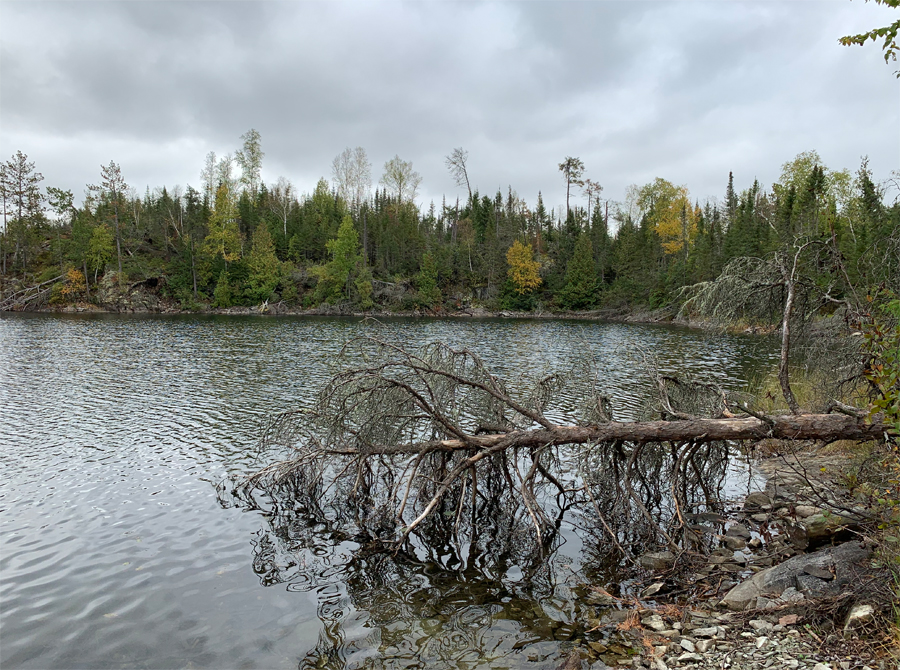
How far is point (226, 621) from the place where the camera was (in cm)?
622

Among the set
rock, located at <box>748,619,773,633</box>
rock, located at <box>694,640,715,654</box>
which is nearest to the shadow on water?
rock, located at <box>694,640,715,654</box>

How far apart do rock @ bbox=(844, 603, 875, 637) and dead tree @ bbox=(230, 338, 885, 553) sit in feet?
8.04

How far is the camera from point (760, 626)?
5.08 metres

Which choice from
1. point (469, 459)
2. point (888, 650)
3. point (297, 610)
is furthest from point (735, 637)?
point (297, 610)

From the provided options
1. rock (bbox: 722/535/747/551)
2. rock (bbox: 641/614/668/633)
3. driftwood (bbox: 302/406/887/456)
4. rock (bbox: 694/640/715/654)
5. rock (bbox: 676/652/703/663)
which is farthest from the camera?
rock (bbox: 722/535/747/551)

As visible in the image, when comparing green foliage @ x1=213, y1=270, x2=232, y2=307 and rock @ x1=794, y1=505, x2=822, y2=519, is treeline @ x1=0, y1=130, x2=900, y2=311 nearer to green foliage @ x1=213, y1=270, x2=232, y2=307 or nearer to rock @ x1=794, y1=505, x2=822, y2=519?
green foliage @ x1=213, y1=270, x2=232, y2=307

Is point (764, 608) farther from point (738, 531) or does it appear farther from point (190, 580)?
point (190, 580)

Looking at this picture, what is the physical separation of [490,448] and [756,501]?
229 inches

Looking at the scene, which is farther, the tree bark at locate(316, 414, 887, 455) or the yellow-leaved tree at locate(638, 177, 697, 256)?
the yellow-leaved tree at locate(638, 177, 697, 256)

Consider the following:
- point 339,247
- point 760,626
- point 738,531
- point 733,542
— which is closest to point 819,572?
point 760,626

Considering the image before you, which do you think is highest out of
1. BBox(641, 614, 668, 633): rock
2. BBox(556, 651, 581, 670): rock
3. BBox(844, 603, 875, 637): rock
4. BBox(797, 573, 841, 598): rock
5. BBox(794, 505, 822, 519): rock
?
BBox(844, 603, 875, 637): rock

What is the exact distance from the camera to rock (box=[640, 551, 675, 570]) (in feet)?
23.6

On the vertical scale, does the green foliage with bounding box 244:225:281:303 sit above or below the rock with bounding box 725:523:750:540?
above

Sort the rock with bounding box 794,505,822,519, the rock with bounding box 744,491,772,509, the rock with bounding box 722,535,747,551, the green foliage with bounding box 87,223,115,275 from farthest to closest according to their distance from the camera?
the green foliage with bounding box 87,223,115,275
the rock with bounding box 744,491,772,509
the rock with bounding box 794,505,822,519
the rock with bounding box 722,535,747,551
